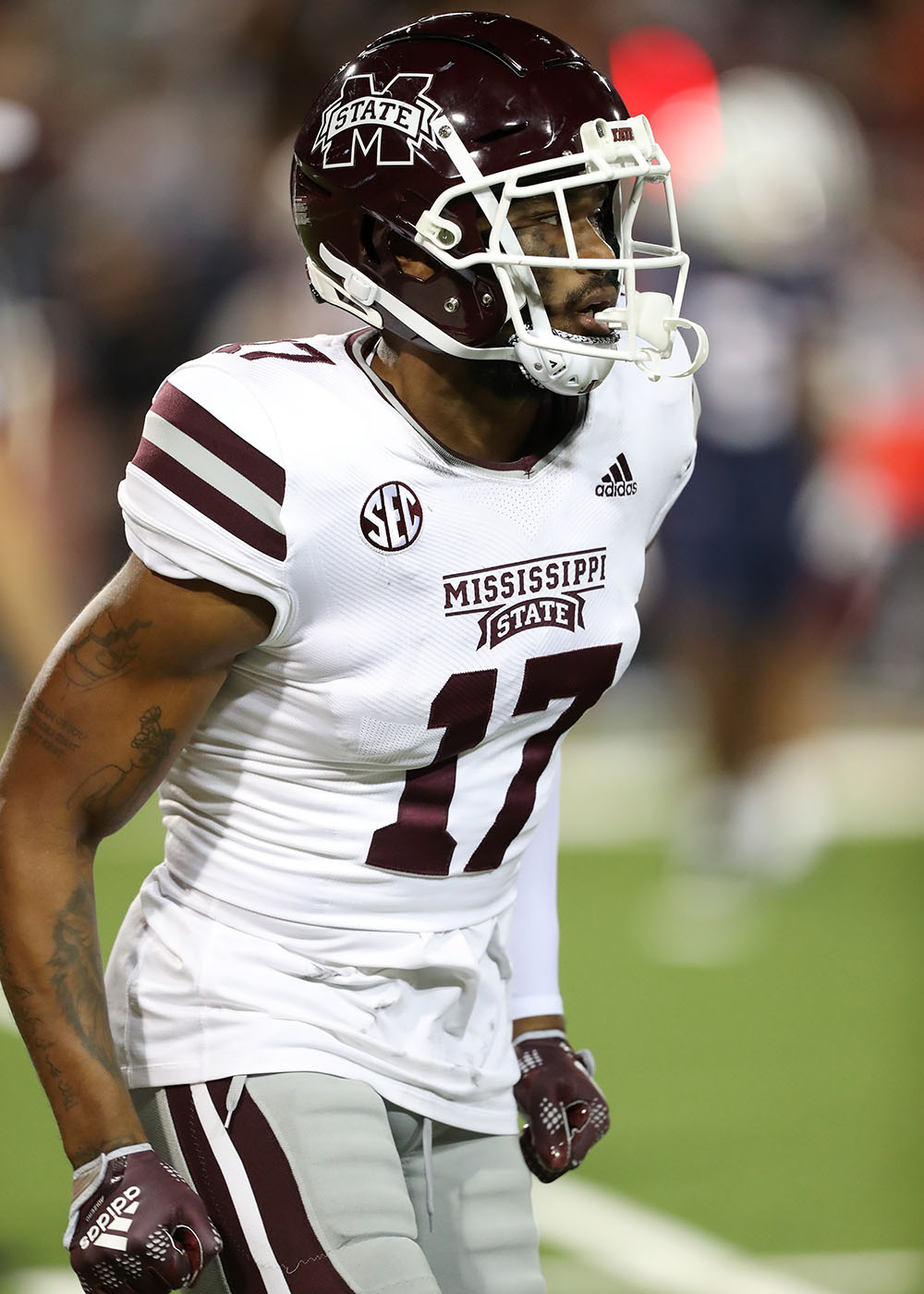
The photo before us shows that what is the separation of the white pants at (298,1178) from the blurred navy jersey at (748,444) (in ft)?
13.5

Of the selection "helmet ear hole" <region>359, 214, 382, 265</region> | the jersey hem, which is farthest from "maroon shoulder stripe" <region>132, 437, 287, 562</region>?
the jersey hem

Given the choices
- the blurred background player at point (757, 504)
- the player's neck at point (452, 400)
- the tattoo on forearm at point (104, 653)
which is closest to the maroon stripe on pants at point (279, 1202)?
the tattoo on forearm at point (104, 653)

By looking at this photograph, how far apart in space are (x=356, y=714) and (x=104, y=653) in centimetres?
25

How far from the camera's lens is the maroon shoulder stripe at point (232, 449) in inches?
67.5

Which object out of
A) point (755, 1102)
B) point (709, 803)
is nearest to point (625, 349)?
point (755, 1102)

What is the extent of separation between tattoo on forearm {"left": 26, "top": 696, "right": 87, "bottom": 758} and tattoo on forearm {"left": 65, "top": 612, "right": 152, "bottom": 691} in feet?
0.12

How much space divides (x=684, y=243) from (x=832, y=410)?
1.03 meters

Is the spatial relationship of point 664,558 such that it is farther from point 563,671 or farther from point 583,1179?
point 563,671

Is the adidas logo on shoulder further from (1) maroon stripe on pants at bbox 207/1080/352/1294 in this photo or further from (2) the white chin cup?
(1) maroon stripe on pants at bbox 207/1080/352/1294

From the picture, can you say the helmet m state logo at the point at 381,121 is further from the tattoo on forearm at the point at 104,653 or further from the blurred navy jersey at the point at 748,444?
the blurred navy jersey at the point at 748,444

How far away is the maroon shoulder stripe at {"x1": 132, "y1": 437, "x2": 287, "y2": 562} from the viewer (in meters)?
1.69

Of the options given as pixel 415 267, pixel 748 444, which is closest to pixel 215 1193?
pixel 415 267

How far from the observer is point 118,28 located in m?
8.51

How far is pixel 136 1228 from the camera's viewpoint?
1.65 meters
